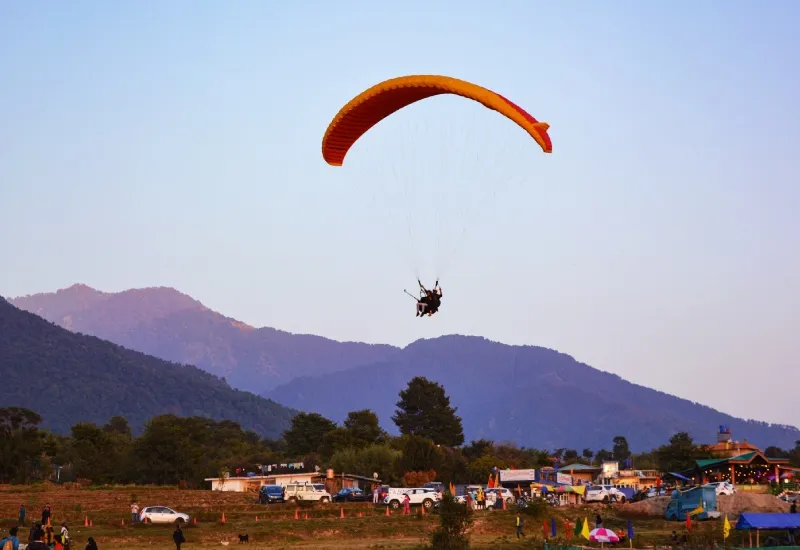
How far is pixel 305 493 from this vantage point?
6300cm

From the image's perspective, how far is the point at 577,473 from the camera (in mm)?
96562

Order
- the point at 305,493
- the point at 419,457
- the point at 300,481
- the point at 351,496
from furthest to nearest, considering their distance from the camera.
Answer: the point at 419,457 → the point at 300,481 → the point at 351,496 → the point at 305,493

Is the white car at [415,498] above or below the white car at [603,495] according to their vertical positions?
below

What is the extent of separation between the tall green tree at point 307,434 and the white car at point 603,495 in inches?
3055

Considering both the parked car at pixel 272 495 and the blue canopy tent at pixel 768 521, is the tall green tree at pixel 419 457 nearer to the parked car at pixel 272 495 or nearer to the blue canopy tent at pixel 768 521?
the parked car at pixel 272 495

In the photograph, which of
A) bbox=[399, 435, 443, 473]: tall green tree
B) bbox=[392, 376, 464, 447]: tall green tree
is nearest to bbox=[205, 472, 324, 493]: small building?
bbox=[399, 435, 443, 473]: tall green tree

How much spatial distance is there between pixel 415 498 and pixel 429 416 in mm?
93270

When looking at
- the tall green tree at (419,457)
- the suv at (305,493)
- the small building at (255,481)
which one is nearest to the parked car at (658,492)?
the suv at (305,493)

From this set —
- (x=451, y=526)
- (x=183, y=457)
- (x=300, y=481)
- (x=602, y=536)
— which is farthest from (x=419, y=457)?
(x=451, y=526)

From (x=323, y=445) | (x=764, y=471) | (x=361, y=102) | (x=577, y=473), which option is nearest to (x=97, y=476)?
(x=323, y=445)

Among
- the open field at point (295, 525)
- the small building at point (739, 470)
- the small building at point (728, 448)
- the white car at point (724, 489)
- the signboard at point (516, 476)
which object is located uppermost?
the small building at point (728, 448)

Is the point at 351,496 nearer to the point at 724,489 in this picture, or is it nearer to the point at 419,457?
the point at 724,489

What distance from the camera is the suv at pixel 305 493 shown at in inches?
2468

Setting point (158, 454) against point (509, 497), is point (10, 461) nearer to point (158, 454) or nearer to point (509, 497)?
point (158, 454)
